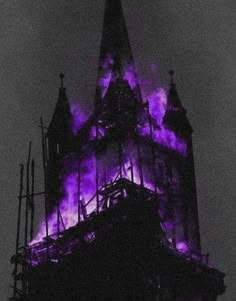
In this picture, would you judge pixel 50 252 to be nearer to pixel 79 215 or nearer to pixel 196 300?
pixel 79 215

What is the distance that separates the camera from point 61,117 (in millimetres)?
77438

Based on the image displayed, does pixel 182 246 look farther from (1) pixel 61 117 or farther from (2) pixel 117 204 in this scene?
(1) pixel 61 117

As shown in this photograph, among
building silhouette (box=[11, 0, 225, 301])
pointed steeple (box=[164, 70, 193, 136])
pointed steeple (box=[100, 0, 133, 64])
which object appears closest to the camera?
building silhouette (box=[11, 0, 225, 301])

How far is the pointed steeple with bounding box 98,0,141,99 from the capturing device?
7621 centimetres

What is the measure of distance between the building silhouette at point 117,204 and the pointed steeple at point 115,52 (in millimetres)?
105

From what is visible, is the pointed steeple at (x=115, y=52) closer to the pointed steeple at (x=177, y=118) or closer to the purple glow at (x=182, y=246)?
the pointed steeple at (x=177, y=118)

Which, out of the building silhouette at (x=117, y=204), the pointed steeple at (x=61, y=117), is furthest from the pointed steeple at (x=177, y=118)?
the pointed steeple at (x=61, y=117)

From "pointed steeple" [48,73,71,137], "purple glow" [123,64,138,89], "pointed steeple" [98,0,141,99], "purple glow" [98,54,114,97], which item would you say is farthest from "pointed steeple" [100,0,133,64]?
"pointed steeple" [48,73,71,137]

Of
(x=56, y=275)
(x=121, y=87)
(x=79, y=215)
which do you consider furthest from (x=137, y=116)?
(x=56, y=275)

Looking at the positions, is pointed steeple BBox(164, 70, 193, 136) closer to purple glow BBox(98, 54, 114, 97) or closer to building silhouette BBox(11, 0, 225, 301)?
building silhouette BBox(11, 0, 225, 301)

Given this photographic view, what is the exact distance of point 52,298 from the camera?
65.5m

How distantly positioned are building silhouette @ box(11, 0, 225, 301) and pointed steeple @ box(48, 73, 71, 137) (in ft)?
0.27

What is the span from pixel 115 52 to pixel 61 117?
6847 millimetres

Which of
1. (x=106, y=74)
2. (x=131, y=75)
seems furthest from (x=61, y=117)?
(x=131, y=75)
